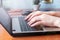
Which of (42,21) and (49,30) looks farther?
(42,21)

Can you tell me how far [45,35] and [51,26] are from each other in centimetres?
12

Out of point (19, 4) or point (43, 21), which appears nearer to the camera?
point (43, 21)

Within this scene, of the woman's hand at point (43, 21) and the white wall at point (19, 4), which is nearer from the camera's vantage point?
the woman's hand at point (43, 21)

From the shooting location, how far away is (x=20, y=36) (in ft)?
2.41

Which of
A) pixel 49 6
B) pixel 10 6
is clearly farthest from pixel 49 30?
pixel 10 6

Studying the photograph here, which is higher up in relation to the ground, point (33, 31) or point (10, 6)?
point (33, 31)

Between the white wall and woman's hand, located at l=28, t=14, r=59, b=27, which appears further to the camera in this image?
the white wall

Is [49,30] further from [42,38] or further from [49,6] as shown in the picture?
[49,6]

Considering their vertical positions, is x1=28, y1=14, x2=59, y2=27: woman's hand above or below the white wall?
above

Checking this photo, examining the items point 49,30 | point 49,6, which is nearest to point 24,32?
point 49,30

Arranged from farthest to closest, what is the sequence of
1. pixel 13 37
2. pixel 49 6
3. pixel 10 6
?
1. pixel 10 6
2. pixel 49 6
3. pixel 13 37

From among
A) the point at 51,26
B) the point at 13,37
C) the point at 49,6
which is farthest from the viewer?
the point at 49,6

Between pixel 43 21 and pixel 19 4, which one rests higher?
pixel 43 21

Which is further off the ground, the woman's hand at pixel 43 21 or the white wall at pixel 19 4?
the woman's hand at pixel 43 21
